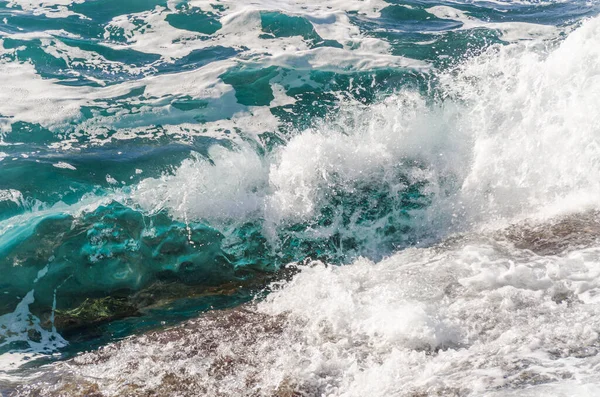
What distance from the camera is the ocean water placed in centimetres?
382

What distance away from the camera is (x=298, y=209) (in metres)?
5.94

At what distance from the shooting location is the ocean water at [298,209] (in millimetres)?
3816

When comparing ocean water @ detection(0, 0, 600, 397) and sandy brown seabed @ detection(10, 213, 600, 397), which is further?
ocean water @ detection(0, 0, 600, 397)

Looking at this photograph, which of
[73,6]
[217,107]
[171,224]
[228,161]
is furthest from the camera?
[73,6]

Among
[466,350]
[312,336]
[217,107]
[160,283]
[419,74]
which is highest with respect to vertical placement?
[419,74]

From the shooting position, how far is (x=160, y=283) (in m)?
5.30

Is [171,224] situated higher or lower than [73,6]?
lower

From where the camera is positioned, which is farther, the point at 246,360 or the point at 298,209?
the point at 298,209

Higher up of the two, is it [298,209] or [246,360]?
[298,209]

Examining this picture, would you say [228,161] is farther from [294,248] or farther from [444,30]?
[444,30]

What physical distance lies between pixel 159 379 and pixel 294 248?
2.18 metres

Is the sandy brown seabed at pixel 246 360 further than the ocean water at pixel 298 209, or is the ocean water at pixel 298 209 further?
the ocean water at pixel 298 209

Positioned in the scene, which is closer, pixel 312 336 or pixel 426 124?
pixel 312 336

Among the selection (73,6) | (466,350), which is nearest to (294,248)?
(466,350)
